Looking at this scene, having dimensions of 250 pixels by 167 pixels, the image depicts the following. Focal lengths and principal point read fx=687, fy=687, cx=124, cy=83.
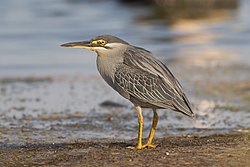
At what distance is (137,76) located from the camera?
720 centimetres

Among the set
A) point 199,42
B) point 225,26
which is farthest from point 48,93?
point 225,26

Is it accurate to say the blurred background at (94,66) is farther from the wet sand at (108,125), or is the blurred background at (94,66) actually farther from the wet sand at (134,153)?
the wet sand at (134,153)

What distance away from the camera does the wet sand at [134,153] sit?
639 cm

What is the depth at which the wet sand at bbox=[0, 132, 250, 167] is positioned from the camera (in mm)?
6391

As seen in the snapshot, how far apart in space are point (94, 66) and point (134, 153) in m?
6.67

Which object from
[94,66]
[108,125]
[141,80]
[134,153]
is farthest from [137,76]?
[94,66]

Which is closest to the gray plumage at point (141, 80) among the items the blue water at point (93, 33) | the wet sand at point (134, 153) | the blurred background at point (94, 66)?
the wet sand at point (134, 153)

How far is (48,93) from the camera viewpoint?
11.1 metres

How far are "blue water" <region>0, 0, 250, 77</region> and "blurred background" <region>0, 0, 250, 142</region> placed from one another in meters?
0.02

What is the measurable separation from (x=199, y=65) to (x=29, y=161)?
23.6 ft

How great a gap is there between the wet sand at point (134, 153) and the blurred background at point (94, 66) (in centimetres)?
76

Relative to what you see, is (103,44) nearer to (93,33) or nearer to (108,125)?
(108,125)

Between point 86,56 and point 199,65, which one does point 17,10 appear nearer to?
point 86,56

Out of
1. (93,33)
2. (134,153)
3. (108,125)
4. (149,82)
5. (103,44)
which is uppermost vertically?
(103,44)
